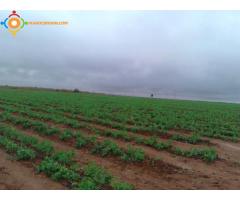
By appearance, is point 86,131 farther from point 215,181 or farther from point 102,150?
point 215,181

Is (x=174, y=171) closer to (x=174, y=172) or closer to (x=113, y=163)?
(x=174, y=172)

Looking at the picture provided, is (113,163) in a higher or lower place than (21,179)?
higher

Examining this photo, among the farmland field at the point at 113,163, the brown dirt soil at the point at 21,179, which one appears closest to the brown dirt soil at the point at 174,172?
the farmland field at the point at 113,163

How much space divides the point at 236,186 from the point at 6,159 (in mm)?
7018

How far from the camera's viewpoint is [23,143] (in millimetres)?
8117

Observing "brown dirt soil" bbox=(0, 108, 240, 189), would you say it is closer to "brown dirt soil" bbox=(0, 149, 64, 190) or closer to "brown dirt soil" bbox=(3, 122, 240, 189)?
"brown dirt soil" bbox=(3, 122, 240, 189)

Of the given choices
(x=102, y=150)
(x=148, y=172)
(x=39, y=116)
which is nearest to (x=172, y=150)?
(x=148, y=172)

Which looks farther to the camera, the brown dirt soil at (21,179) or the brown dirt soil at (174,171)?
the brown dirt soil at (174,171)

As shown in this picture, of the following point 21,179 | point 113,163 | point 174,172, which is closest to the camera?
point 21,179

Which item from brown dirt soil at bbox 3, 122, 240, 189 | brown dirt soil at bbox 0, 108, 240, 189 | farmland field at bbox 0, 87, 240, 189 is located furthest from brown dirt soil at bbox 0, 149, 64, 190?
brown dirt soil at bbox 3, 122, 240, 189

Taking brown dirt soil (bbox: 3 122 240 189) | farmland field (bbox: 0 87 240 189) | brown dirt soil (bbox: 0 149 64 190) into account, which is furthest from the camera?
brown dirt soil (bbox: 3 122 240 189)

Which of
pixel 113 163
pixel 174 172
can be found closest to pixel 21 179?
pixel 113 163

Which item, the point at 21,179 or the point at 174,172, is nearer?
the point at 21,179

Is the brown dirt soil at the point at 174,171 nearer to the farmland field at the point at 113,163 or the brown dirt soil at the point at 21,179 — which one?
the farmland field at the point at 113,163
